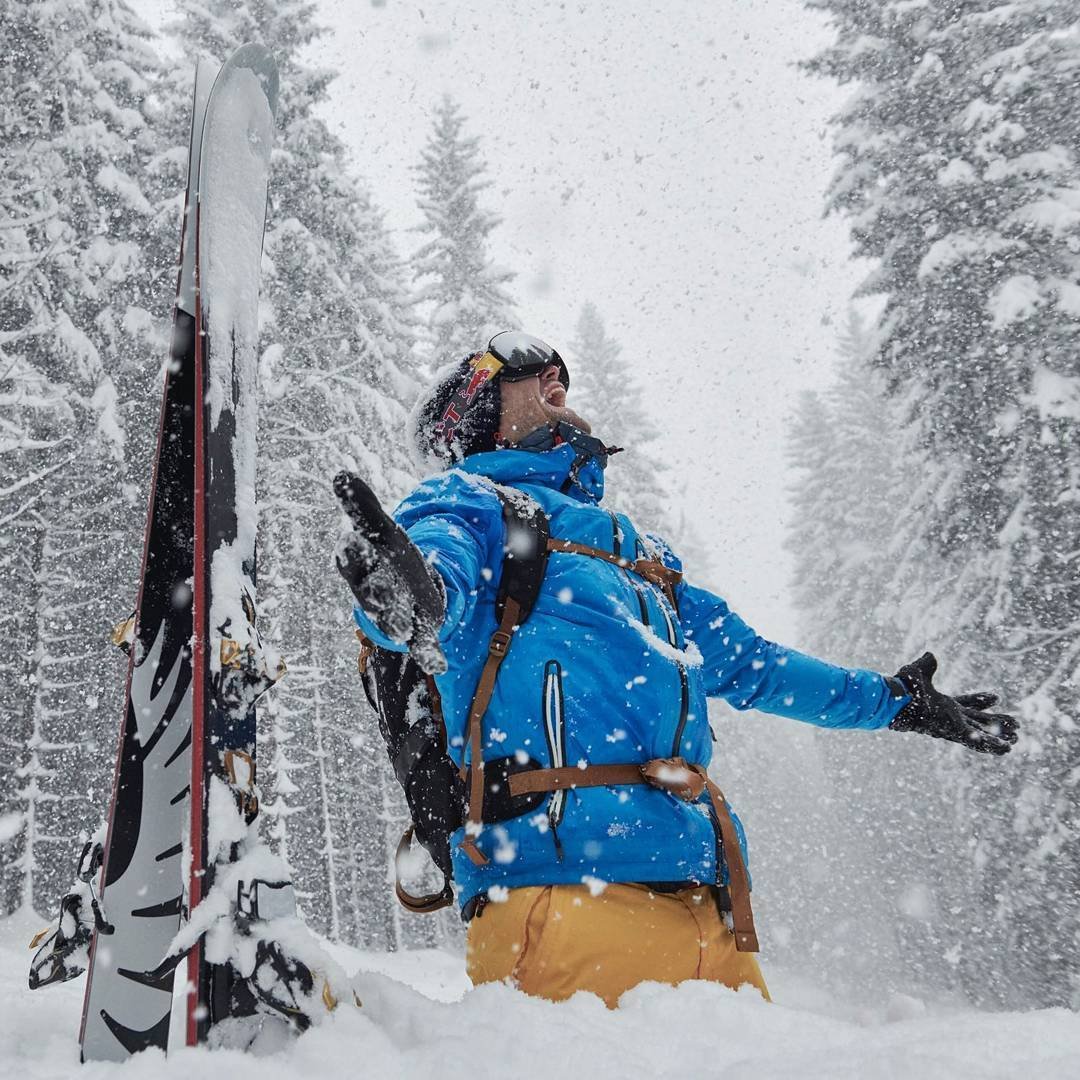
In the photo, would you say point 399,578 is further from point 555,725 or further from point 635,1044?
point 635,1044

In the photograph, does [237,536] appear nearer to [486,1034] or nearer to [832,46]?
[486,1034]

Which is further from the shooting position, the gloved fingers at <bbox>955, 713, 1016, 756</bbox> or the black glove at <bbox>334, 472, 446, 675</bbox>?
the gloved fingers at <bbox>955, 713, 1016, 756</bbox>

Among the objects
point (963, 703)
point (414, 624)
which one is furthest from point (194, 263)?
point (963, 703)

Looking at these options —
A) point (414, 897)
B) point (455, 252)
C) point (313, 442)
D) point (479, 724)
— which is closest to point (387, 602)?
point (479, 724)

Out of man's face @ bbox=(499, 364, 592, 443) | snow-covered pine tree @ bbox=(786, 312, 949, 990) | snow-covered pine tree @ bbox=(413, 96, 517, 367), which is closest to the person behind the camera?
man's face @ bbox=(499, 364, 592, 443)

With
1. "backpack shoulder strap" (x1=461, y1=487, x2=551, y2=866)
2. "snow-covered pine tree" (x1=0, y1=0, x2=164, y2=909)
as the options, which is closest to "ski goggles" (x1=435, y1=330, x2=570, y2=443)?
"backpack shoulder strap" (x1=461, y1=487, x2=551, y2=866)

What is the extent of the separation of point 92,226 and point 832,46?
1167 centimetres

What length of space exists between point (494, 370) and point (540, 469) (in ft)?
1.67

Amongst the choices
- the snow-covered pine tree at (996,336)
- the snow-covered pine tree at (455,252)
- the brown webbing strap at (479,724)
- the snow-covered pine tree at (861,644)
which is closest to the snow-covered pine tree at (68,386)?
the snow-covered pine tree at (455,252)

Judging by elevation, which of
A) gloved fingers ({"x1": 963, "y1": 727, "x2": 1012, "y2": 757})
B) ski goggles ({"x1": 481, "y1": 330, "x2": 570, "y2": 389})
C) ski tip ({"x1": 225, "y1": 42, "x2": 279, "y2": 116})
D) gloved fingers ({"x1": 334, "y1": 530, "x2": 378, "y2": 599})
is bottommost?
gloved fingers ({"x1": 963, "y1": 727, "x2": 1012, "y2": 757})

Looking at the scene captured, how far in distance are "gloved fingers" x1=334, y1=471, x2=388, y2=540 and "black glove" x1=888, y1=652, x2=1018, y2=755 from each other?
2.26 metres

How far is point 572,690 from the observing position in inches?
79.6

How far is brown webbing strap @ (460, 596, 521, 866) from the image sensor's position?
78.1 inches

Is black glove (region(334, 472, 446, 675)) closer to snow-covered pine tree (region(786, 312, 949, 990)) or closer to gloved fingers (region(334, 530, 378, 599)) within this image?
gloved fingers (region(334, 530, 378, 599))
